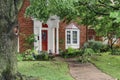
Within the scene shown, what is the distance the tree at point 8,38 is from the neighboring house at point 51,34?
1508 centimetres

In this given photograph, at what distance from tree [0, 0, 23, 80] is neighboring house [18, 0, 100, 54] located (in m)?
15.1

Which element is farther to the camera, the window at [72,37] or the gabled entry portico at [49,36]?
the window at [72,37]

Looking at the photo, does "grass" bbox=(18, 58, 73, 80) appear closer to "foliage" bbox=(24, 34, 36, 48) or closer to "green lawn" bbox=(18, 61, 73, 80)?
"green lawn" bbox=(18, 61, 73, 80)

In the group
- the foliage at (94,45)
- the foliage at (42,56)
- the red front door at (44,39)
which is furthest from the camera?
the foliage at (94,45)

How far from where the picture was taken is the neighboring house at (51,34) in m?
27.4

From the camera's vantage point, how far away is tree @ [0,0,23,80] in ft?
33.0

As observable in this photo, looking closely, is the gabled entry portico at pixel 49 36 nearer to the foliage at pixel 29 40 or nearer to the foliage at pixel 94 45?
the foliage at pixel 29 40

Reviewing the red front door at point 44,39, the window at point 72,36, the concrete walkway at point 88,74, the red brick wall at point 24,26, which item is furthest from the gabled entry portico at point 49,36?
the concrete walkway at point 88,74

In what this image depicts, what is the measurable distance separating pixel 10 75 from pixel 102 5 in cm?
1000

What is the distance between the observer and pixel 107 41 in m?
32.5

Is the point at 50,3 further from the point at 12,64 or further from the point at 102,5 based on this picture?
the point at 102,5

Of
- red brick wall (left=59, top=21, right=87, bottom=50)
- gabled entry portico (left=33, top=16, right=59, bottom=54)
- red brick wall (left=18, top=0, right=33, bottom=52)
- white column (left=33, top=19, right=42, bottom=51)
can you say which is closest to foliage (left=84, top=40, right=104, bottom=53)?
red brick wall (left=59, top=21, right=87, bottom=50)

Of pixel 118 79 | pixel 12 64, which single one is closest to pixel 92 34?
pixel 118 79

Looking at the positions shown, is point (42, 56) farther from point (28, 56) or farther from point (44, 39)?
point (44, 39)
